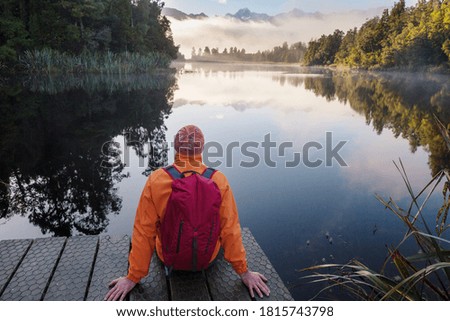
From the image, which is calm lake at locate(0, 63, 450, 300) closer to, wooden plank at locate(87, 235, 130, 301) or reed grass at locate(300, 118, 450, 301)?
reed grass at locate(300, 118, 450, 301)

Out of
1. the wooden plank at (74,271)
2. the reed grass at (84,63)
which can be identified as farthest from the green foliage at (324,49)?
the wooden plank at (74,271)

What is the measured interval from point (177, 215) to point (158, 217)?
150 mm

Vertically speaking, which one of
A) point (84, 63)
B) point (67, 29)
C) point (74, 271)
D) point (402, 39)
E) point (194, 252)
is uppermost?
point (402, 39)

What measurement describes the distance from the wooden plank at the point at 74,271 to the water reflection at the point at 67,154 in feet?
4.73

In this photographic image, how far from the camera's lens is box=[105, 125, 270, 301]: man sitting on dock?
1754 millimetres

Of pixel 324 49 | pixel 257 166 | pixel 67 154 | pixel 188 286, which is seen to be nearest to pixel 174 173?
pixel 188 286

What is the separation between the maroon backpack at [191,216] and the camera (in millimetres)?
1723

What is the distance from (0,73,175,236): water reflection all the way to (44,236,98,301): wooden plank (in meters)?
1.44

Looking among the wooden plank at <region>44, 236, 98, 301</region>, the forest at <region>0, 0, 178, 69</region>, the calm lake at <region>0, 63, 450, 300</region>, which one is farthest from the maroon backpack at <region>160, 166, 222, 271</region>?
the forest at <region>0, 0, 178, 69</region>

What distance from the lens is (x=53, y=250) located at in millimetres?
2469

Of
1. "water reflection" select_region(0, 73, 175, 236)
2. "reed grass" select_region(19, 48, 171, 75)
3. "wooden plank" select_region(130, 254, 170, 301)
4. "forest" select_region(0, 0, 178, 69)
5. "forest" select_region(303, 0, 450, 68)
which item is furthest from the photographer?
"forest" select_region(303, 0, 450, 68)

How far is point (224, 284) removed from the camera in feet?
6.79

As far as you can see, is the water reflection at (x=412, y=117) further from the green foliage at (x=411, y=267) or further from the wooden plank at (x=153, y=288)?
the wooden plank at (x=153, y=288)

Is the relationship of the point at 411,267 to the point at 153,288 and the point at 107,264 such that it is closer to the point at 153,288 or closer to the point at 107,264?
the point at 153,288
